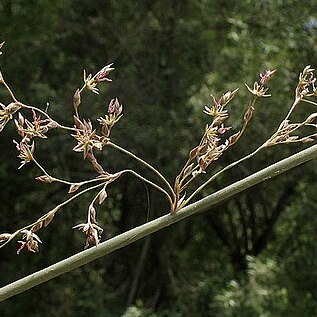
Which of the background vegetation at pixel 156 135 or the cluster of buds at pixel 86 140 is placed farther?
the background vegetation at pixel 156 135

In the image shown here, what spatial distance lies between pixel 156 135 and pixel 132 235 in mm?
3433

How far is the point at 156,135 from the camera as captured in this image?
3.95m

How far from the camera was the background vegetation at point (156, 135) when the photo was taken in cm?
387

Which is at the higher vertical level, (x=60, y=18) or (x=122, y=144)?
(x=60, y=18)

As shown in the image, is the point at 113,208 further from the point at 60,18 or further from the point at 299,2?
the point at 299,2

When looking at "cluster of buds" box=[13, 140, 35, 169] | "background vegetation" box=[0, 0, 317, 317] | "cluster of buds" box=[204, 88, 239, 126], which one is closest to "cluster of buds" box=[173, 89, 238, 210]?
"cluster of buds" box=[204, 88, 239, 126]

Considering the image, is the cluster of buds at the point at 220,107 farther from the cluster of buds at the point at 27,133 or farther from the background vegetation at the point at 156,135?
the background vegetation at the point at 156,135

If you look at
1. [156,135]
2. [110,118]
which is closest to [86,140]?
[110,118]

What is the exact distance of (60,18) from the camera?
429cm

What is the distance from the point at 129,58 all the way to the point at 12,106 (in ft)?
13.0

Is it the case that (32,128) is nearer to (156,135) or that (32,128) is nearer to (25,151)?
(25,151)

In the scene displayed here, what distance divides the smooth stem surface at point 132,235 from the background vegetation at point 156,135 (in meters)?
3.17

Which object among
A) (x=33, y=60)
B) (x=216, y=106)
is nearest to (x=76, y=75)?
(x=33, y=60)

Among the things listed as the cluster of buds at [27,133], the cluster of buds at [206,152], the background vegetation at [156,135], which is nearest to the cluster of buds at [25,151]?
the cluster of buds at [27,133]
